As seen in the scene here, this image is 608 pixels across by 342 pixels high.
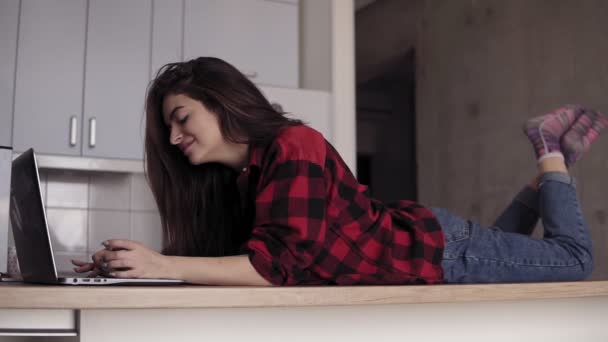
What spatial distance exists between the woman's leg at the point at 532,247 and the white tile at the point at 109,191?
207 cm

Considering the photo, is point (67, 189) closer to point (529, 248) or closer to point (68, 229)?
point (68, 229)

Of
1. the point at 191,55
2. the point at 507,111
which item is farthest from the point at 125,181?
the point at 507,111

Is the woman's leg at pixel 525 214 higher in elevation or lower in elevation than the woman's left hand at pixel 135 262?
higher

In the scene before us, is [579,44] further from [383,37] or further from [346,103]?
[383,37]

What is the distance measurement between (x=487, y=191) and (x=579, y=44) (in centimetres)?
111

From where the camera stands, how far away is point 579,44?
404cm

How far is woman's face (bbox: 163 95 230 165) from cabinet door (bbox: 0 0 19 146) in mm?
1601

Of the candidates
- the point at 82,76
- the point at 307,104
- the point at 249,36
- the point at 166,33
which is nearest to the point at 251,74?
the point at 249,36

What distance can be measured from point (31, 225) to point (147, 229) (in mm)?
2228

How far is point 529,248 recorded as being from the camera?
163 centimetres

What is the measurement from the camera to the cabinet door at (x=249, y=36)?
10.8 ft

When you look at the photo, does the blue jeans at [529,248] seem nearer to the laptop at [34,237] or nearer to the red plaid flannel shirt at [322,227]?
the red plaid flannel shirt at [322,227]

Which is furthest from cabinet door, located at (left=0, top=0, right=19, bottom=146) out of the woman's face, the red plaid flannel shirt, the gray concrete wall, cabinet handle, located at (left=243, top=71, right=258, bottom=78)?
the gray concrete wall

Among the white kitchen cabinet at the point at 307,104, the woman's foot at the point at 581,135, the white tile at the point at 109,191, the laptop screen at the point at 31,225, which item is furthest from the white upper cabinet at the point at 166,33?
the laptop screen at the point at 31,225
